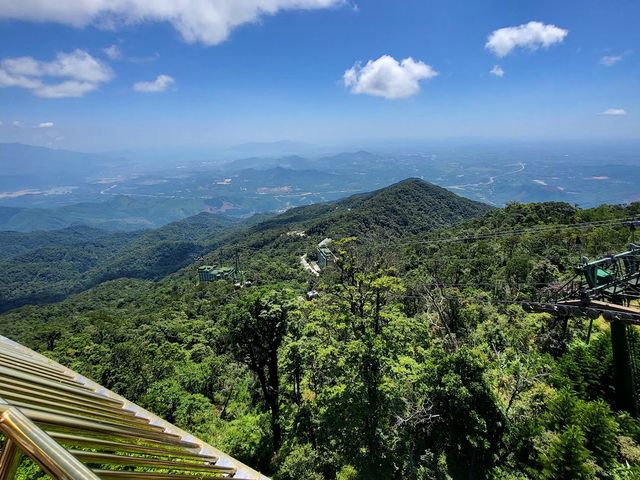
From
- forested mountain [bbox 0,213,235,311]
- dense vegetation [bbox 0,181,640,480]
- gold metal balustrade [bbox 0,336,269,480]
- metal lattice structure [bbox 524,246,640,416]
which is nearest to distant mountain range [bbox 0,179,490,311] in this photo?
forested mountain [bbox 0,213,235,311]

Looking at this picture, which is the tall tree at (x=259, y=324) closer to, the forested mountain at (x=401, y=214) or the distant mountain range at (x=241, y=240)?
the distant mountain range at (x=241, y=240)

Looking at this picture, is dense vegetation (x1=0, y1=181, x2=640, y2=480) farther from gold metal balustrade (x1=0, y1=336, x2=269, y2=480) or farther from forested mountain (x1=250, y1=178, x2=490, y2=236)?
forested mountain (x1=250, y1=178, x2=490, y2=236)

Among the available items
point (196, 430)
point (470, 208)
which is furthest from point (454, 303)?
point (470, 208)

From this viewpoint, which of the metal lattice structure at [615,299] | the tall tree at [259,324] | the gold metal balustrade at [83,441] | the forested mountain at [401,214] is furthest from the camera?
the forested mountain at [401,214]

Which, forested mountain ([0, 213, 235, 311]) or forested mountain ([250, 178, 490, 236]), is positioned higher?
forested mountain ([250, 178, 490, 236])

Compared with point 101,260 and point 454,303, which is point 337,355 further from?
point 101,260

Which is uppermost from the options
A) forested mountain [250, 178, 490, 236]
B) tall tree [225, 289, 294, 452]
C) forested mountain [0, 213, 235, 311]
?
tall tree [225, 289, 294, 452]

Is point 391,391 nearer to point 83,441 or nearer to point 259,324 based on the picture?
point 259,324

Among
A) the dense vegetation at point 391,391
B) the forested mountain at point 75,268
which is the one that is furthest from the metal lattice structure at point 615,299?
the forested mountain at point 75,268

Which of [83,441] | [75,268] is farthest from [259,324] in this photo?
[75,268]
